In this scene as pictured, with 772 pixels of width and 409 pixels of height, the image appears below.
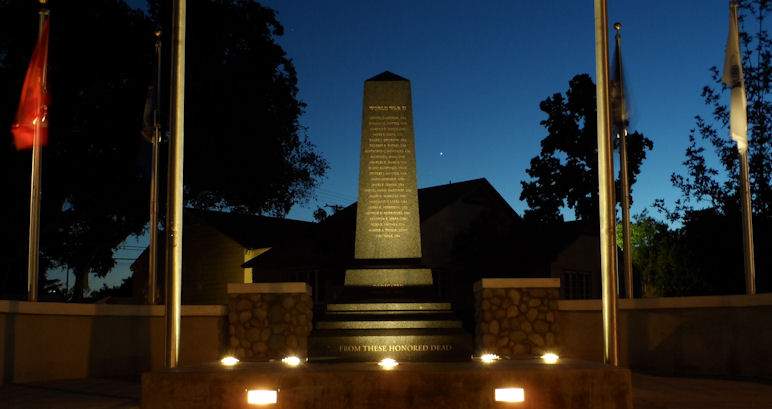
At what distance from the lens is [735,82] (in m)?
13.4

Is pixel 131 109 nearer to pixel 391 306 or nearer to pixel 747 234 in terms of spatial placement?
pixel 391 306

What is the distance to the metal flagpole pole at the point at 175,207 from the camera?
889 cm

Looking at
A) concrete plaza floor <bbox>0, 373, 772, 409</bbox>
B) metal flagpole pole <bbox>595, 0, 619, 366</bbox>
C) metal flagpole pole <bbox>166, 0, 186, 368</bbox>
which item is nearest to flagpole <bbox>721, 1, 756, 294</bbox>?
Answer: concrete plaza floor <bbox>0, 373, 772, 409</bbox>

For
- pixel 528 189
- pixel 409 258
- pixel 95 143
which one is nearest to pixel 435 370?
pixel 409 258

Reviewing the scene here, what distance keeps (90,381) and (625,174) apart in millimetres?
10186

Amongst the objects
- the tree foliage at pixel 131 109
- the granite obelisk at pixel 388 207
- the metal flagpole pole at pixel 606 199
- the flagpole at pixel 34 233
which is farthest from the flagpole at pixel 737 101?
the tree foliage at pixel 131 109

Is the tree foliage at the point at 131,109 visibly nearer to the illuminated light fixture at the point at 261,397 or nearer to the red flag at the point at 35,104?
the red flag at the point at 35,104

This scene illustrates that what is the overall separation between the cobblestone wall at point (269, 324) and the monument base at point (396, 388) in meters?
6.09

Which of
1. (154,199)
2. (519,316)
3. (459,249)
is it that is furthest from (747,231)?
(459,249)

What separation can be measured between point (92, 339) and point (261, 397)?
6.94 meters

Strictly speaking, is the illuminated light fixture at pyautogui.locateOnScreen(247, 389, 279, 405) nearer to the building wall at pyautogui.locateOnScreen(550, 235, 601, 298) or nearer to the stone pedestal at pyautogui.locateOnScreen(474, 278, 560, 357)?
the stone pedestal at pyautogui.locateOnScreen(474, 278, 560, 357)

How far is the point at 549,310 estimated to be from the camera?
13.7m

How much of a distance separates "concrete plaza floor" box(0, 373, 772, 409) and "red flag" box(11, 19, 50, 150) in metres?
4.23

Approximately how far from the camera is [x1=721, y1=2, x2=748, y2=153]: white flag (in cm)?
1319
